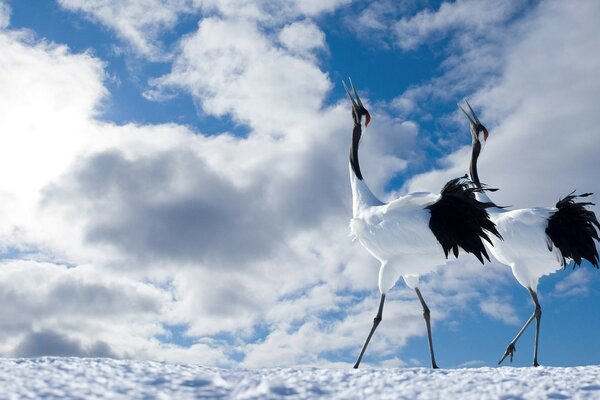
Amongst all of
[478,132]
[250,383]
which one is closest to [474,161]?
[478,132]

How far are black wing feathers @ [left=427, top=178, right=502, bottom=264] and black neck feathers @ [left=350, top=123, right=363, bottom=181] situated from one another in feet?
6.56

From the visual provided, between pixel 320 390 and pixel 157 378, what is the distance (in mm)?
1326

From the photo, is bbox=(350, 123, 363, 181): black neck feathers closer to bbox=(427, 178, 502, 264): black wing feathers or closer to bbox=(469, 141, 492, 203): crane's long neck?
bbox=(427, 178, 502, 264): black wing feathers

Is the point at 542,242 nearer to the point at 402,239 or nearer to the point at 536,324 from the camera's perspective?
the point at 536,324

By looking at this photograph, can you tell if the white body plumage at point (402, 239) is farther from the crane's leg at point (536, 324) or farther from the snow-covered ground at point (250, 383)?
the snow-covered ground at point (250, 383)

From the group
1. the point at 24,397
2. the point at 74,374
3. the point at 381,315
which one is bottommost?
the point at 24,397

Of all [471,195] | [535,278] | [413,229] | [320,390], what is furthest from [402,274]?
[320,390]

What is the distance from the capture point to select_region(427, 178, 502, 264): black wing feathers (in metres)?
11.5

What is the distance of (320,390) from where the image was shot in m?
5.38

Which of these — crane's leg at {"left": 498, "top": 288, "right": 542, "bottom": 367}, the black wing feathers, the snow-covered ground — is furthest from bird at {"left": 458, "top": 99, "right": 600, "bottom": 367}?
the snow-covered ground

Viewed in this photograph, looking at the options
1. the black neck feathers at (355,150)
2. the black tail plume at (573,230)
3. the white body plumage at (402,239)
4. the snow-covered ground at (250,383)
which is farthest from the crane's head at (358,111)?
the snow-covered ground at (250,383)

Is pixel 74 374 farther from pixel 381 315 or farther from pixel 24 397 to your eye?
pixel 381 315

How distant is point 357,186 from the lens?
515 inches

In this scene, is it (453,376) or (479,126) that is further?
(479,126)
